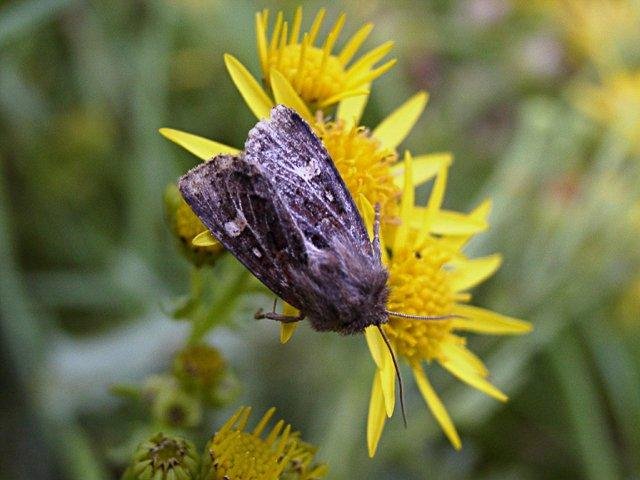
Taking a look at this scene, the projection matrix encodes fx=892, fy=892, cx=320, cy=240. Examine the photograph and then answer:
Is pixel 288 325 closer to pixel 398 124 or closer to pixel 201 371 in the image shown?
pixel 201 371

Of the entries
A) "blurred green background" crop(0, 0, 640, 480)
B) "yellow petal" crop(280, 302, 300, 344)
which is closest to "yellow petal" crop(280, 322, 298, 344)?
"yellow petal" crop(280, 302, 300, 344)

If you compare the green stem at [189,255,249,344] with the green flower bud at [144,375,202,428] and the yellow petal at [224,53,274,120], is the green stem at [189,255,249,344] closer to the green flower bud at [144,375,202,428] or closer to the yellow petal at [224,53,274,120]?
the green flower bud at [144,375,202,428]

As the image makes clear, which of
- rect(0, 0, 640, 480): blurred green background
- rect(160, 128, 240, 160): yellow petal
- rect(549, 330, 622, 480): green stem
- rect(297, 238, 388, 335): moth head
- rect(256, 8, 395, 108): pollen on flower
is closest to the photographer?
rect(297, 238, 388, 335): moth head

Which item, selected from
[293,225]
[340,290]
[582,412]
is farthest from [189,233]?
[582,412]

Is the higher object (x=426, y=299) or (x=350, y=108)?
(x=350, y=108)

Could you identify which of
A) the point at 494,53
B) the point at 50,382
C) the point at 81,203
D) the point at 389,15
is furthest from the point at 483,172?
the point at 50,382

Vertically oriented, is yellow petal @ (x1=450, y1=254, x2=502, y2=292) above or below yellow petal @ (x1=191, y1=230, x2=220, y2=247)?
below

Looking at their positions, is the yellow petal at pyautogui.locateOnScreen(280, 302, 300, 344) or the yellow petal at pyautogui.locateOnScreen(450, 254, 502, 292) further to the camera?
the yellow petal at pyautogui.locateOnScreen(450, 254, 502, 292)
